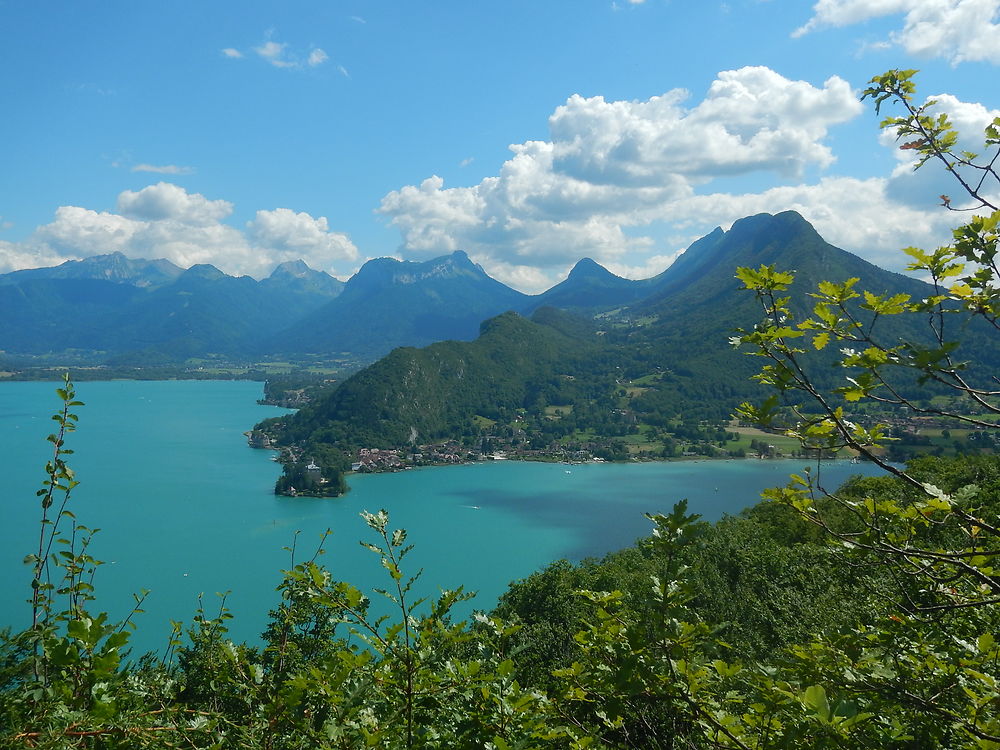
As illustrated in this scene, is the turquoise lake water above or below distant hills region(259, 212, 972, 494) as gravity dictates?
below

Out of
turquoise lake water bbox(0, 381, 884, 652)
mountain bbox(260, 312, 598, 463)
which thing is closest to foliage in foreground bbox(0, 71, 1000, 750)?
turquoise lake water bbox(0, 381, 884, 652)

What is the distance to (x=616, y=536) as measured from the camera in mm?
36031

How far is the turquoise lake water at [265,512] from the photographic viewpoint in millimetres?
27625

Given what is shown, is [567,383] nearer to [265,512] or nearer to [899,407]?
[265,512]

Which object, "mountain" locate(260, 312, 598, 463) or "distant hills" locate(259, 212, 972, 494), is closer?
"mountain" locate(260, 312, 598, 463)

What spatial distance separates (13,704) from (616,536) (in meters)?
36.6

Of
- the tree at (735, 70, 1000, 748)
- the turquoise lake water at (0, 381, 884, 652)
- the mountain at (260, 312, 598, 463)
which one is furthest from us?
the mountain at (260, 312, 598, 463)

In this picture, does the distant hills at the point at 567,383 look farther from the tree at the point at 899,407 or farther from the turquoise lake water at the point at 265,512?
A: the tree at the point at 899,407

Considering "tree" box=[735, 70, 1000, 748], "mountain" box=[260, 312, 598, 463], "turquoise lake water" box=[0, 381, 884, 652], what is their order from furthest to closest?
1. "mountain" box=[260, 312, 598, 463]
2. "turquoise lake water" box=[0, 381, 884, 652]
3. "tree" box=[735, 70, 1000, 748]

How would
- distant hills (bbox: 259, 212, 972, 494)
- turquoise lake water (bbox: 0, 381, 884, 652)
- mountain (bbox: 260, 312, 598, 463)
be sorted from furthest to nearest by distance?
1. distant hills (bbox: 259, 212, 972, 494)
2. mountain (bbox: 260, 312, 598, 463)
3. turquoise lake water (bbox: 0, 381, 884, 652)

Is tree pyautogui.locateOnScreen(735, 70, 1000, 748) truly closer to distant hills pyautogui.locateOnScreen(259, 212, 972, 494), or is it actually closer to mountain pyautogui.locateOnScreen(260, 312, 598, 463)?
distant hills pyautogui.locateOnScreen(259, 212, 972, 494)

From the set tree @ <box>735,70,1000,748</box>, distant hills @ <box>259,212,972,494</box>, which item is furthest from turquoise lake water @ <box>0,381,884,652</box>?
tree @ <box>735,70,1000,748</box>

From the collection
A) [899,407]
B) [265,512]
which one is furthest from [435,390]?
[899,407]

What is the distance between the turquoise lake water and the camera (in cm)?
2762
